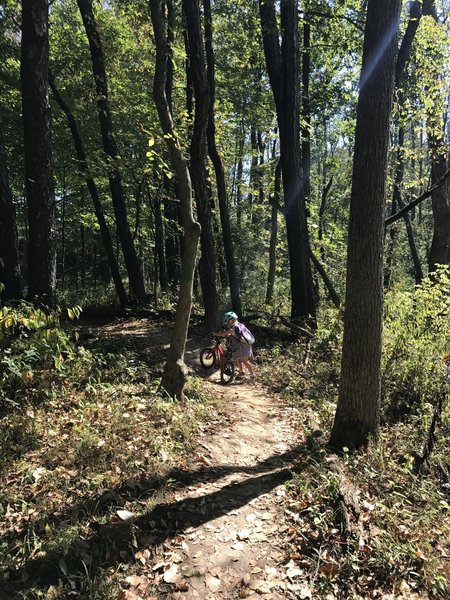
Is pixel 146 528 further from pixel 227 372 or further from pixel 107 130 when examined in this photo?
pixel 107 130

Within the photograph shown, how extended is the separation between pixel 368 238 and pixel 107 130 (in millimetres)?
12663

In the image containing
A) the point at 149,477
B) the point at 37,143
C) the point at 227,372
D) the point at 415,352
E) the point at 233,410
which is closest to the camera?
the point at 149,477

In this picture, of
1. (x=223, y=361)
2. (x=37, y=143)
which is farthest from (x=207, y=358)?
(x=37, y=143)

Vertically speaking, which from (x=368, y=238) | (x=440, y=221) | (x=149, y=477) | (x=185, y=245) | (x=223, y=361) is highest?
(x=440, y=221)

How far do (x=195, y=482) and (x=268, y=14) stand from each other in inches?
495

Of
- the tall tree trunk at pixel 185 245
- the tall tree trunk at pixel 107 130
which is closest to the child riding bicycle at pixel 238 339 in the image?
the tall tree trunk at pixel 185 245

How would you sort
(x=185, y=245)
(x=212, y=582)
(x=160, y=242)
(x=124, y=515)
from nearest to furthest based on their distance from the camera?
(x=212, y=582) → (x=124, y=515) → (x=185, y=245) → (x=160, y=242)

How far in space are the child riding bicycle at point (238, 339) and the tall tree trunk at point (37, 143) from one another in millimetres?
3539

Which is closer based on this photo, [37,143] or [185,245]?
[185,245]

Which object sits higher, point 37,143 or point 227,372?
point 37,143

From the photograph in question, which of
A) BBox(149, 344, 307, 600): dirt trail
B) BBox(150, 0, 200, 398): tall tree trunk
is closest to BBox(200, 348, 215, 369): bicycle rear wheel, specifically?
BBox(150, 0, 200, 398): tall tree trunk

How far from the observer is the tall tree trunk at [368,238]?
4.88 m

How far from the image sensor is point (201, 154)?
A: 10570 mm

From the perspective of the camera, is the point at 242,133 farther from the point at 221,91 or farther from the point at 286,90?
the point at 286,90
